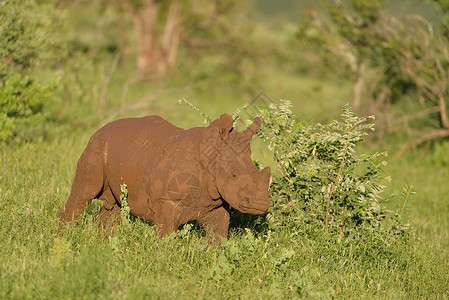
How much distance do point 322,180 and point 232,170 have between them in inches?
58.0

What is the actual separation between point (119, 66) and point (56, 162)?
13932mm

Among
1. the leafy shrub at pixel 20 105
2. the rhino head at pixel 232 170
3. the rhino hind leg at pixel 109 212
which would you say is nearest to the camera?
the rhino head at pixel 232 170

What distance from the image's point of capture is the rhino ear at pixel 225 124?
14.7ft

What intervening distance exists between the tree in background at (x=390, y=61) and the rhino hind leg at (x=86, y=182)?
22.5 ft

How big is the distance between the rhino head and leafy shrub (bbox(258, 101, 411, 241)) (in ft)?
3.03

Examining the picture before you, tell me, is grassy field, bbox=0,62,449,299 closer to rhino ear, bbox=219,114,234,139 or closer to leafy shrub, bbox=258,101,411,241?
leafy shrub, bbox=258,101,411,241

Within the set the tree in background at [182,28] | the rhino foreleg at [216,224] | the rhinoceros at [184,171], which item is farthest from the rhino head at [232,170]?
the tree in background at [182,28]

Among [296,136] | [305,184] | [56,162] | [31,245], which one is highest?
[296,136]

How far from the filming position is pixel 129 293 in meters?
4.01

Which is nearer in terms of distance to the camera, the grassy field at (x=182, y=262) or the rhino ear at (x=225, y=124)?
the grassy field at (x=182, y=262)

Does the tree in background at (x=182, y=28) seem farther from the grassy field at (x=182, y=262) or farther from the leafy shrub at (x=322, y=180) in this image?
the leafy shrub at (x=322, y=180)

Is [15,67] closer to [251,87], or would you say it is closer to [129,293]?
[129,293]

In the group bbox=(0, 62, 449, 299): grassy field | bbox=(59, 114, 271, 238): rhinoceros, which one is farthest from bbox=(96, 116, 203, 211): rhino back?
bbox=(0, 62, 449, 299): grassy field

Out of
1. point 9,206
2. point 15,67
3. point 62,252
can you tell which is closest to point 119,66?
point 15,67
